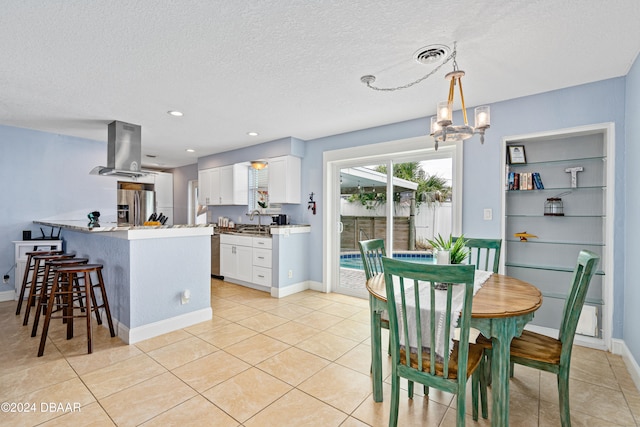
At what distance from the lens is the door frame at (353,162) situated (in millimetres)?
3367

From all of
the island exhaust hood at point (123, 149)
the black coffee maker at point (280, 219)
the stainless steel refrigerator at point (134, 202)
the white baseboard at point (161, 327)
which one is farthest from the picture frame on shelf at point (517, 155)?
the stainless steel refrigerator at point (134, 202)

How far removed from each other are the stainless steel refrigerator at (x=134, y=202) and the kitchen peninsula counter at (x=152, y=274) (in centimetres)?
286

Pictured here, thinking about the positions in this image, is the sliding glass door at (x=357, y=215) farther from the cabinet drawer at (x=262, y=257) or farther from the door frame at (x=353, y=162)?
the cabinet drawer at (x=262, y=257)

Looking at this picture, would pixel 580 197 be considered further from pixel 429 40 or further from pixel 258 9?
pixel 258 9

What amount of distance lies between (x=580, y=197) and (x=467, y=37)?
2060 millimetres

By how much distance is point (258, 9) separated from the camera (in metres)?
1.73

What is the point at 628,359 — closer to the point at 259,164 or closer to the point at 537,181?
the point at 537,181

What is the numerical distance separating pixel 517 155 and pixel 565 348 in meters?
2.15

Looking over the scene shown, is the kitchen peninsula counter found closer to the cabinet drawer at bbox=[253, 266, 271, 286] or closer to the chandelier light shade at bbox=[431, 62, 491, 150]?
the cabinet drawer at bbox=[253, 266, 271, 286]

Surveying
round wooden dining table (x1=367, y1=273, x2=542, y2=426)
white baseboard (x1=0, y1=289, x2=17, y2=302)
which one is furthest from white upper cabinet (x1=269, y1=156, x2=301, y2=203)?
white baseboard (x1=0, y1=289, x2=17, y2=302)

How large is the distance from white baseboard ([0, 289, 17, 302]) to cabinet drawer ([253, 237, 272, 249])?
342 cm

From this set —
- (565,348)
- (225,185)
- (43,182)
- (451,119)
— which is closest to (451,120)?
(451,119)

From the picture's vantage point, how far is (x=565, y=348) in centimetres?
159

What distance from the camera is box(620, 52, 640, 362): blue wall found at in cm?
223
